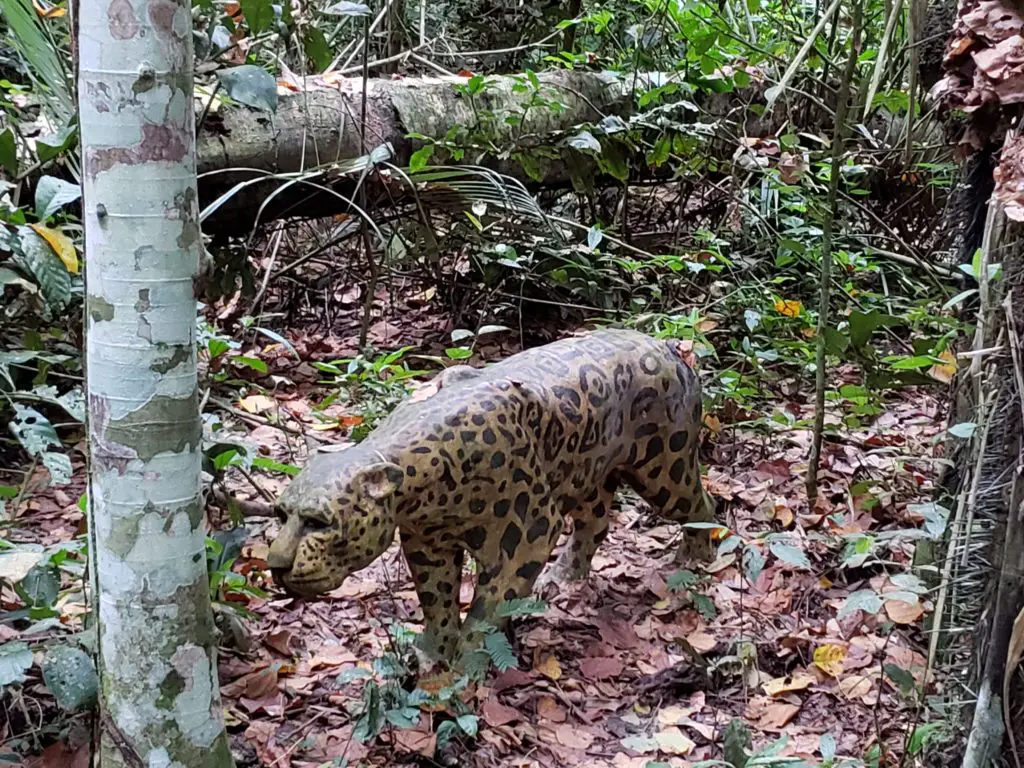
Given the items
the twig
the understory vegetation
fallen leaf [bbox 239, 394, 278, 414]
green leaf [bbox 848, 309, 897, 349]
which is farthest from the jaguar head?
fallen leaf [bbox 239, 394, 278, 414]

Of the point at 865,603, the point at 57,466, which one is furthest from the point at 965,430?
the point at 57,466

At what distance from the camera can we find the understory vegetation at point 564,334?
2715mm

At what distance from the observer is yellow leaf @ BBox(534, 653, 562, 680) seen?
323cm

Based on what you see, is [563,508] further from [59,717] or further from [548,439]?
[59,717]

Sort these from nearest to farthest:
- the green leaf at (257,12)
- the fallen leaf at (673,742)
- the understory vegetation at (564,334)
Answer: the understory vegetation at (564,334) → the fallen leaf at (673,742) → the green leaf at (257,12)

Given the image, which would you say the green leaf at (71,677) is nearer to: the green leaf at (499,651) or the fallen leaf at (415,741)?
the fallen leaf at (415,741)

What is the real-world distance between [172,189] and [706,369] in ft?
12.5

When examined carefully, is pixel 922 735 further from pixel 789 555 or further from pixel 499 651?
pixel 499 651

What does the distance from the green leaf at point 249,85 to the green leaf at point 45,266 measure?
88cm

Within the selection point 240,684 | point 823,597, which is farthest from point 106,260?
point 823,597

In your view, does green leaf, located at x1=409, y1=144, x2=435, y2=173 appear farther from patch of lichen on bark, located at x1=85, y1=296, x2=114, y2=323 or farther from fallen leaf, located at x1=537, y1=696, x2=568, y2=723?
patch of lichen on bark, located at x1=85, y1=296, x2=114, y2=323

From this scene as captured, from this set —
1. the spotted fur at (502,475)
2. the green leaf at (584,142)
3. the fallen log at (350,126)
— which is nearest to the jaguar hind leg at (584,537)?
the spotted fur at (502,475)

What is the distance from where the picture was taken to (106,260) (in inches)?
75.7

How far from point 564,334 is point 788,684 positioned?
3.33 m
